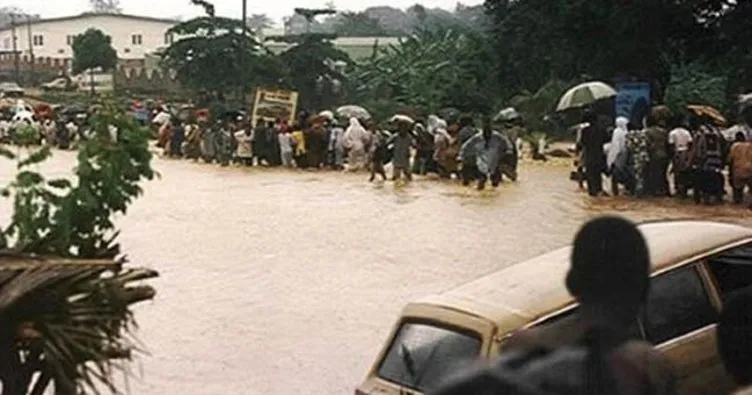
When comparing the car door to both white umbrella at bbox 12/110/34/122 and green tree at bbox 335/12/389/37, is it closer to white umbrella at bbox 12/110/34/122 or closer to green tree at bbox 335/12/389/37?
white umbrella at bbox 12/110/34/122

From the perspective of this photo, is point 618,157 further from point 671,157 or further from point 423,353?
point 423,353

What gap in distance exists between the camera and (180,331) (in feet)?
38.4

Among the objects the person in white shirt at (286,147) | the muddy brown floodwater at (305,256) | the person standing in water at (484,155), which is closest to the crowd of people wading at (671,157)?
the muddy brown floodwater at (305,256)

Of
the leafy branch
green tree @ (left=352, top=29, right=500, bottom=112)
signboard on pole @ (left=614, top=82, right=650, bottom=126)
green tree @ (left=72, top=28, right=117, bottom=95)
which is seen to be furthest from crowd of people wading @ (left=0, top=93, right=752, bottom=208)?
green tree @ (left=72, top=28, right=117, bottom=95)

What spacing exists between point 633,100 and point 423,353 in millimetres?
22862

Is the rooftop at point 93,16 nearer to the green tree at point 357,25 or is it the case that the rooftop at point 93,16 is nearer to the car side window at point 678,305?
the green tree at point 357,25

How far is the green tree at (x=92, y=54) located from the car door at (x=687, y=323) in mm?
57733

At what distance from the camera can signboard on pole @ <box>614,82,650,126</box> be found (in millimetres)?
27969

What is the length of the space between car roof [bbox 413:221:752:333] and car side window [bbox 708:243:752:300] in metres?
0.05

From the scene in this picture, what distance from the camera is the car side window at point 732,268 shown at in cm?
686

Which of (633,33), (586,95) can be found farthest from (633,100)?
(633,33)

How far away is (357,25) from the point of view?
90188mm

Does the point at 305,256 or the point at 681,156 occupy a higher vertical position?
the point at 681,156

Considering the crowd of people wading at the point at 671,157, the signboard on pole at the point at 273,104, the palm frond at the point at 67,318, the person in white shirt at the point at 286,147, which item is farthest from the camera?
the signboard on pole at the point at 273,104
